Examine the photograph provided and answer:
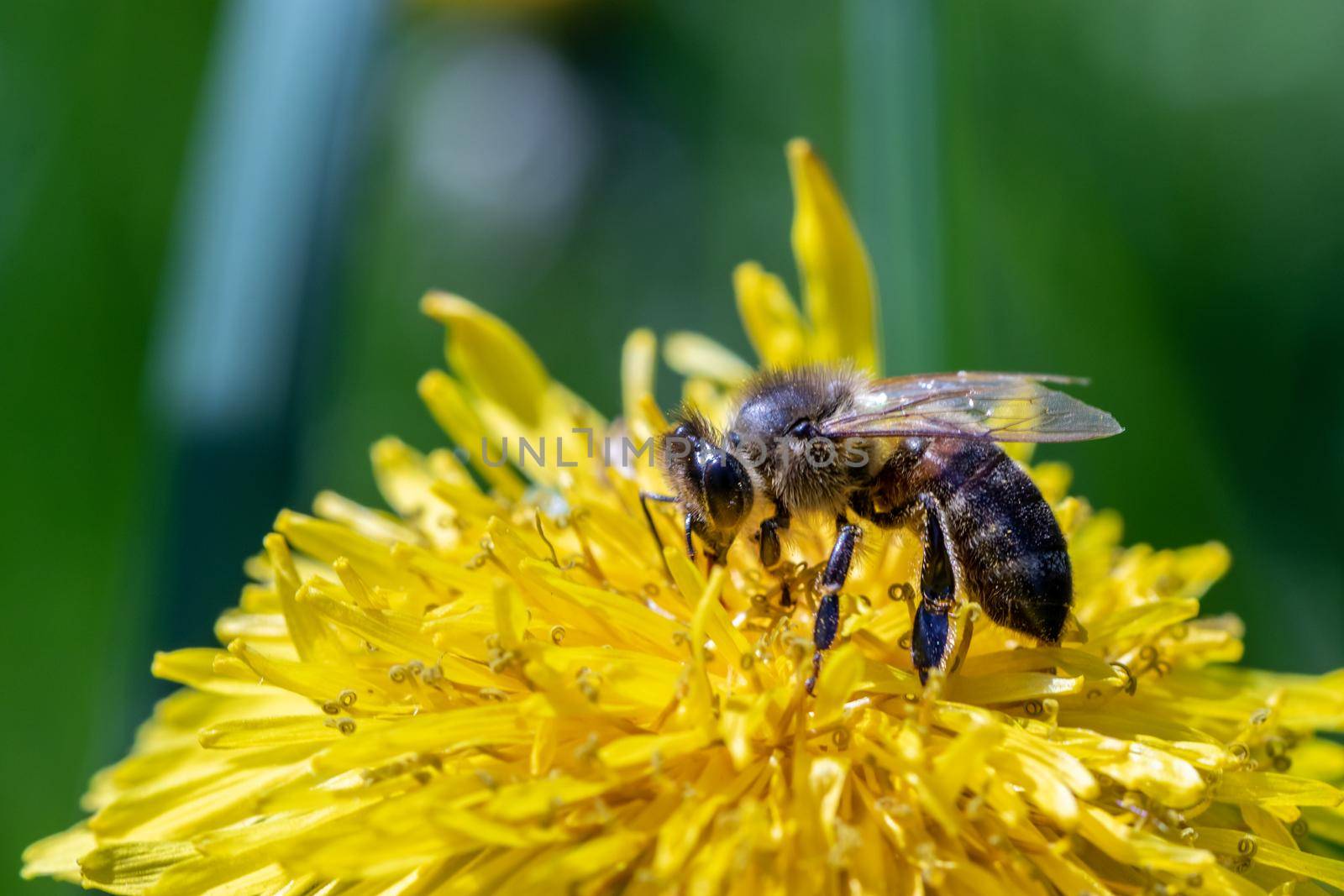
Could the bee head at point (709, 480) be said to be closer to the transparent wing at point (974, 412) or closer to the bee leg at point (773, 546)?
the bee leg at point (773, 546)

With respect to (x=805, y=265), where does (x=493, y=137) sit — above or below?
above

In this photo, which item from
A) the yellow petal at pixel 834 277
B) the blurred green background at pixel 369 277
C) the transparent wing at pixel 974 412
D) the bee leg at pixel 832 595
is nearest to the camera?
the bee leg at pixel 832 595

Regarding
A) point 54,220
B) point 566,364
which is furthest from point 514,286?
point 54,220

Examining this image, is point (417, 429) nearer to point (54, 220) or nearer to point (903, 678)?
point (54, 220)

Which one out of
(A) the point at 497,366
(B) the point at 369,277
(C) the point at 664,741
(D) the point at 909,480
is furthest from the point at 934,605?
(B) the point at 369,277

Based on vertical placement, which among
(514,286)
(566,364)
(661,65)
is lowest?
(566,364)

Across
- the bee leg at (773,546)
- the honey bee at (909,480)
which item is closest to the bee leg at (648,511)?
the honey bee at (909,480)

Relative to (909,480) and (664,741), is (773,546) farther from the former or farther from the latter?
(664,741)

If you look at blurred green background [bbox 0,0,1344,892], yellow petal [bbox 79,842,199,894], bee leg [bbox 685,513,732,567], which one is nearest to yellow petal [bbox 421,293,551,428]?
blurred green background [bbox 0,0,1344,892]
